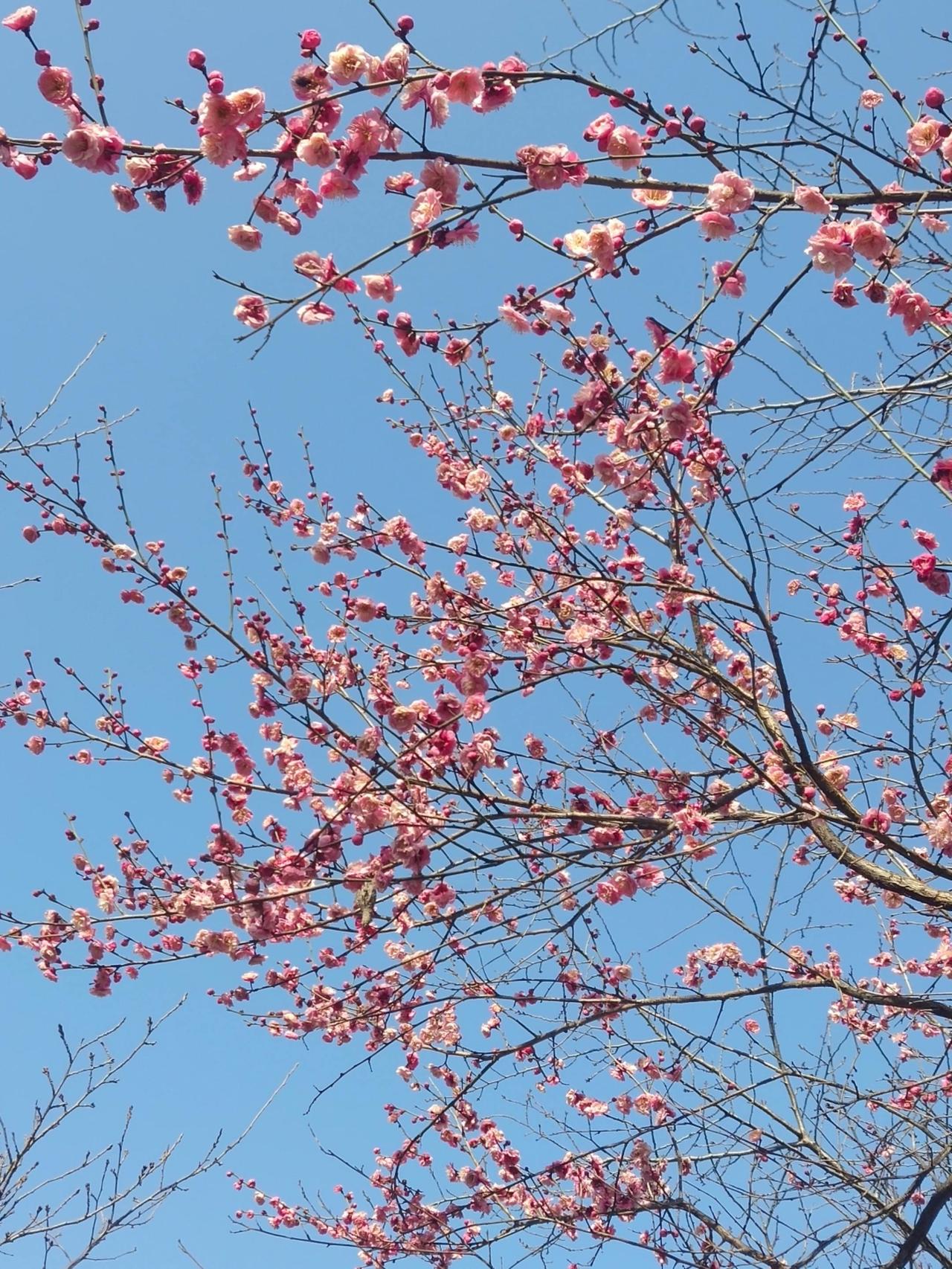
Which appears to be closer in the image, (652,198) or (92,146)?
(92,146)

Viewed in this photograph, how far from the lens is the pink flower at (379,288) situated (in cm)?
367

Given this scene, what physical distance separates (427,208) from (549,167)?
0.39 m

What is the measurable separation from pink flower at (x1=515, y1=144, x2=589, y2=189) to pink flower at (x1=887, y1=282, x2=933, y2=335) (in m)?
1.10

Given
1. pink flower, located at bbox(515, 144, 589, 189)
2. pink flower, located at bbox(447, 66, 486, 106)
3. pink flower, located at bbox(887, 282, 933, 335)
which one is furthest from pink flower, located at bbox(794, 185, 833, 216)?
pink flower, located at bbox(447, 66, 486, 106)

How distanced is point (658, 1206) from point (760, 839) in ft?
6.52

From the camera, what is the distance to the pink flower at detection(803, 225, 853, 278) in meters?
2.89

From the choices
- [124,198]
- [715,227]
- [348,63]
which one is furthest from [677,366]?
[124,198]

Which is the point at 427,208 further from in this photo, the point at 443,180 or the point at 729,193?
the point at 729,193

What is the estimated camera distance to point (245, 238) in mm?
3377

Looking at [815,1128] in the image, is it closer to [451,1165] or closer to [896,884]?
[896,884]

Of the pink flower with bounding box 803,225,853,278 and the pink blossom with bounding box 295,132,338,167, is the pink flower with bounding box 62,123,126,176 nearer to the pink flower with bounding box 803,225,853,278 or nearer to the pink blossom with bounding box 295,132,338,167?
the pink blossom with bounding box 295,132,338,167

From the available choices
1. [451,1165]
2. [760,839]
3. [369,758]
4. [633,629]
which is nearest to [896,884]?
[760,839]

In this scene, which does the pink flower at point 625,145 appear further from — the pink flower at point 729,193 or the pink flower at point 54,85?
the pink flower at point 54,85

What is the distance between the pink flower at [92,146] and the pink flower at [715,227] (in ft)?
5.55
